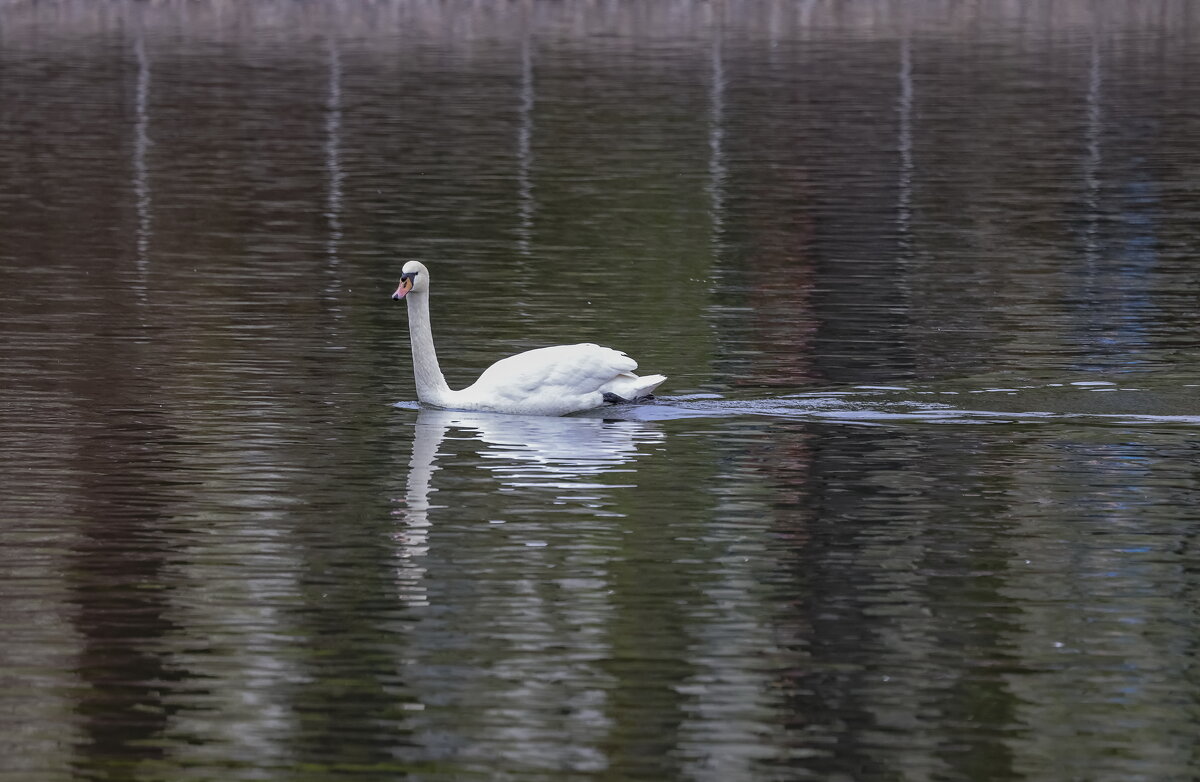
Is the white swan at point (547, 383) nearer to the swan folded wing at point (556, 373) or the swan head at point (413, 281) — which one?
the swan folded wing at point (556, 373)

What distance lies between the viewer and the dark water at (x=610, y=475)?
10922mm

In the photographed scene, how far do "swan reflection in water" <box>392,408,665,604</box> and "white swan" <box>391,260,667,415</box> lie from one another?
0.32ft

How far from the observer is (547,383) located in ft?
62.6

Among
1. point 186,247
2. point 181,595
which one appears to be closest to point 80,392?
point 181,595

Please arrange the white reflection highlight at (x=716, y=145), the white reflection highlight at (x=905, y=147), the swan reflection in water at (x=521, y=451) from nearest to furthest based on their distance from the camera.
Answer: the swan reflection in water at (x=521, y=451)
the white reflection highlight at (x=905, y=147)
the white reflection highlight at (x=716, y=145)

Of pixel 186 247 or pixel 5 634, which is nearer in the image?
pixel 5 634

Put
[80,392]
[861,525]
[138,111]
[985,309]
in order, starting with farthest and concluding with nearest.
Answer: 1. [138,111]
2. [985,309]
3. [80,392]
4. [861,525]

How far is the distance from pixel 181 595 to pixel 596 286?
14193 mm

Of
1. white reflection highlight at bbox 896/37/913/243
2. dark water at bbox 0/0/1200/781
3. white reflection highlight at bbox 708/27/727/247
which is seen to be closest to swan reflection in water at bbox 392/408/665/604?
dark water at bbox 0/0/1200/781

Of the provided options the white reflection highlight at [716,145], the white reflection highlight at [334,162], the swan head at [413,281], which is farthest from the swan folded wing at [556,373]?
the white reflection highlight at [716,145]

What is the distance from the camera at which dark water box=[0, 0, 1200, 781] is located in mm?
10922

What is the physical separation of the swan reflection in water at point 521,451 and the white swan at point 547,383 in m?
0.10

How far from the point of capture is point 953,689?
37.3 ft

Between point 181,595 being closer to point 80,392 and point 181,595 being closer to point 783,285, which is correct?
point 80,392
